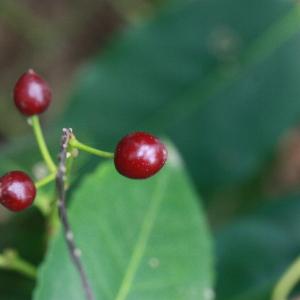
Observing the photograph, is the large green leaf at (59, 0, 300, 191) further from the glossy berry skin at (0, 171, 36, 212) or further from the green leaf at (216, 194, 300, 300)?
the glossy berry skin at (0, 171, 36, 212)

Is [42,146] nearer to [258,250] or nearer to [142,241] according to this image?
[142,241]

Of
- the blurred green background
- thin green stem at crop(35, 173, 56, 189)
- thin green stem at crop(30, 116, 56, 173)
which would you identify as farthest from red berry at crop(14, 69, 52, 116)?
the blurred green background

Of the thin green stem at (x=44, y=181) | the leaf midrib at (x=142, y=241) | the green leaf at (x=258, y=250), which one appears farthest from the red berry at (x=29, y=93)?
the green leaf at (x=258, y=250)

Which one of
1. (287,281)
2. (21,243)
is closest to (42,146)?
(287,281)

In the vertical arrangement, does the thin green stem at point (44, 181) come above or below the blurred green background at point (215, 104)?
below

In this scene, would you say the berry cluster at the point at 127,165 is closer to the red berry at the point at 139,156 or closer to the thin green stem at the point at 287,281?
the red berry at the point at 139,156

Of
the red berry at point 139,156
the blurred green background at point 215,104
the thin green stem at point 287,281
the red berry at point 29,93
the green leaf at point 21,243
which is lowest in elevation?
the red berry at point 139,156

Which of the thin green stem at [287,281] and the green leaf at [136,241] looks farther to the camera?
the thin green stem at [287,281]

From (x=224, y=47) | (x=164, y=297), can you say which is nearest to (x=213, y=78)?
(x=224, y=47)
